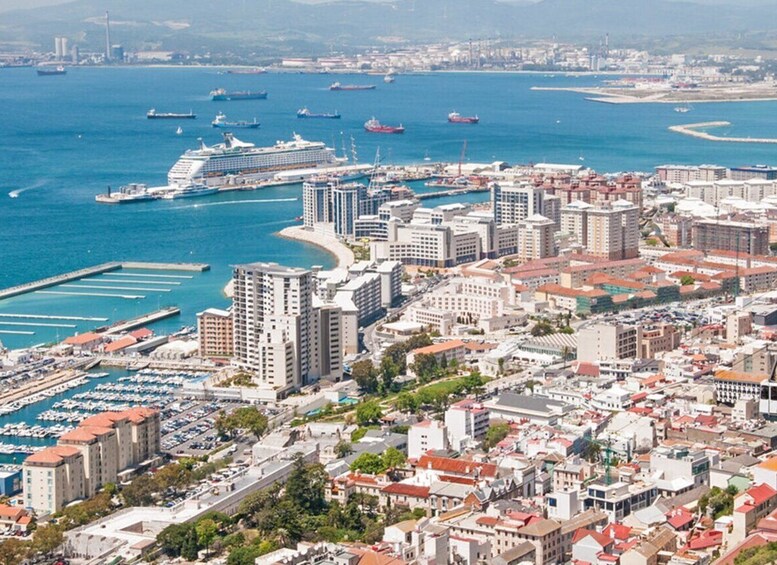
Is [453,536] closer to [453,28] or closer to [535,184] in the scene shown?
[535,184]

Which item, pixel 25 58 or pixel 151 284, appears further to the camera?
pixel 25 58

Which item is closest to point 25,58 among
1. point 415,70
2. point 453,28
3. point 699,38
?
point 415,70

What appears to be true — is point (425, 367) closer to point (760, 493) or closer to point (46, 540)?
point (46, 540)

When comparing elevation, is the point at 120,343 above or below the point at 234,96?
below

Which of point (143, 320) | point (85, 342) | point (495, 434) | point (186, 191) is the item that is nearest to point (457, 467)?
point (495, 434)

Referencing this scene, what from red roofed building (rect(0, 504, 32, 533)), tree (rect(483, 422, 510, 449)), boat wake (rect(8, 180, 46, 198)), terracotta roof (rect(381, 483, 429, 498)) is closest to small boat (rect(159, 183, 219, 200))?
boat wake (rect(8, 180, 46, 198))

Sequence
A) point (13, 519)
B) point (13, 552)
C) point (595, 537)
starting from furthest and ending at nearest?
1. point (13, 519)
2. point (13, 552)
3. point (595, 537)
